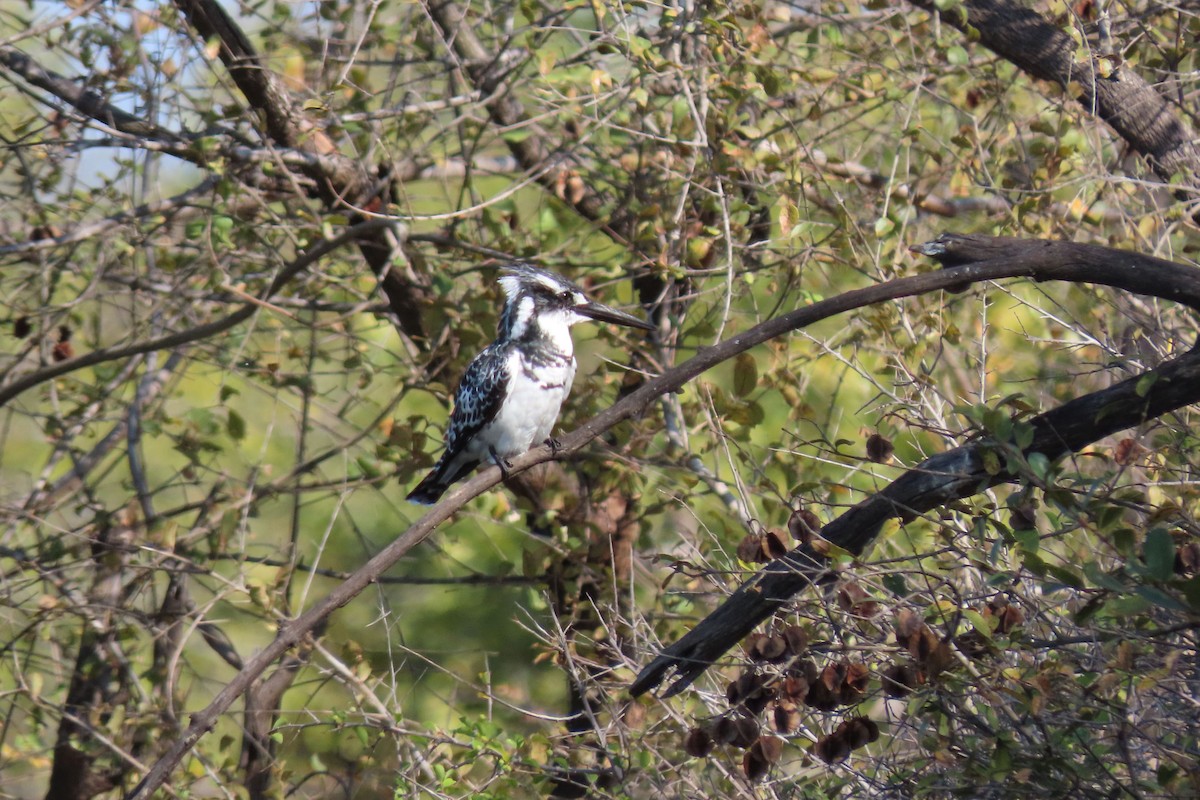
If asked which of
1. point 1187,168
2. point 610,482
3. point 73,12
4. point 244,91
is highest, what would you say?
point 73,12

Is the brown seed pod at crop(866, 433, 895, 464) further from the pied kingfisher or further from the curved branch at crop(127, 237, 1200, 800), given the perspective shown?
the pied kingfisher

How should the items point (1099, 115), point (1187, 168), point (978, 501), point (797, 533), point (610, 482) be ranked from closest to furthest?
point (797, 533) < point (978, 501) < point (1187, 168) < point (1099, 115) < point (610, 482)

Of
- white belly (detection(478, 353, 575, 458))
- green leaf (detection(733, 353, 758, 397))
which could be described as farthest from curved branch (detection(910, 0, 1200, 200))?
white belly (detection(478, 353, 575, 458))

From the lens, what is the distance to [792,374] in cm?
384

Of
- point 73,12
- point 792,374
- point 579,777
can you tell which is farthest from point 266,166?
point 579,777

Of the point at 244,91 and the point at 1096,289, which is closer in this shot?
the point at 1096,289

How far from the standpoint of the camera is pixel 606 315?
380 cm

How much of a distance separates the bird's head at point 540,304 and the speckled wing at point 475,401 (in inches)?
4.1

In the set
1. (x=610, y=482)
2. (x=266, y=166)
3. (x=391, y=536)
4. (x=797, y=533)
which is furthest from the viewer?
(x=391, y=536)

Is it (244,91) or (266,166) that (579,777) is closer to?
(266,166)

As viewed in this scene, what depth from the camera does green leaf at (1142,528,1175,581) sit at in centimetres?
163

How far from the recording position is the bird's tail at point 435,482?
4301 millimetres

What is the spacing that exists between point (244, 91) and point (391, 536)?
221cm

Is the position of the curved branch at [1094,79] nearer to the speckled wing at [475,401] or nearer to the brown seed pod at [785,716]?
the speckled wing at [475,401]
